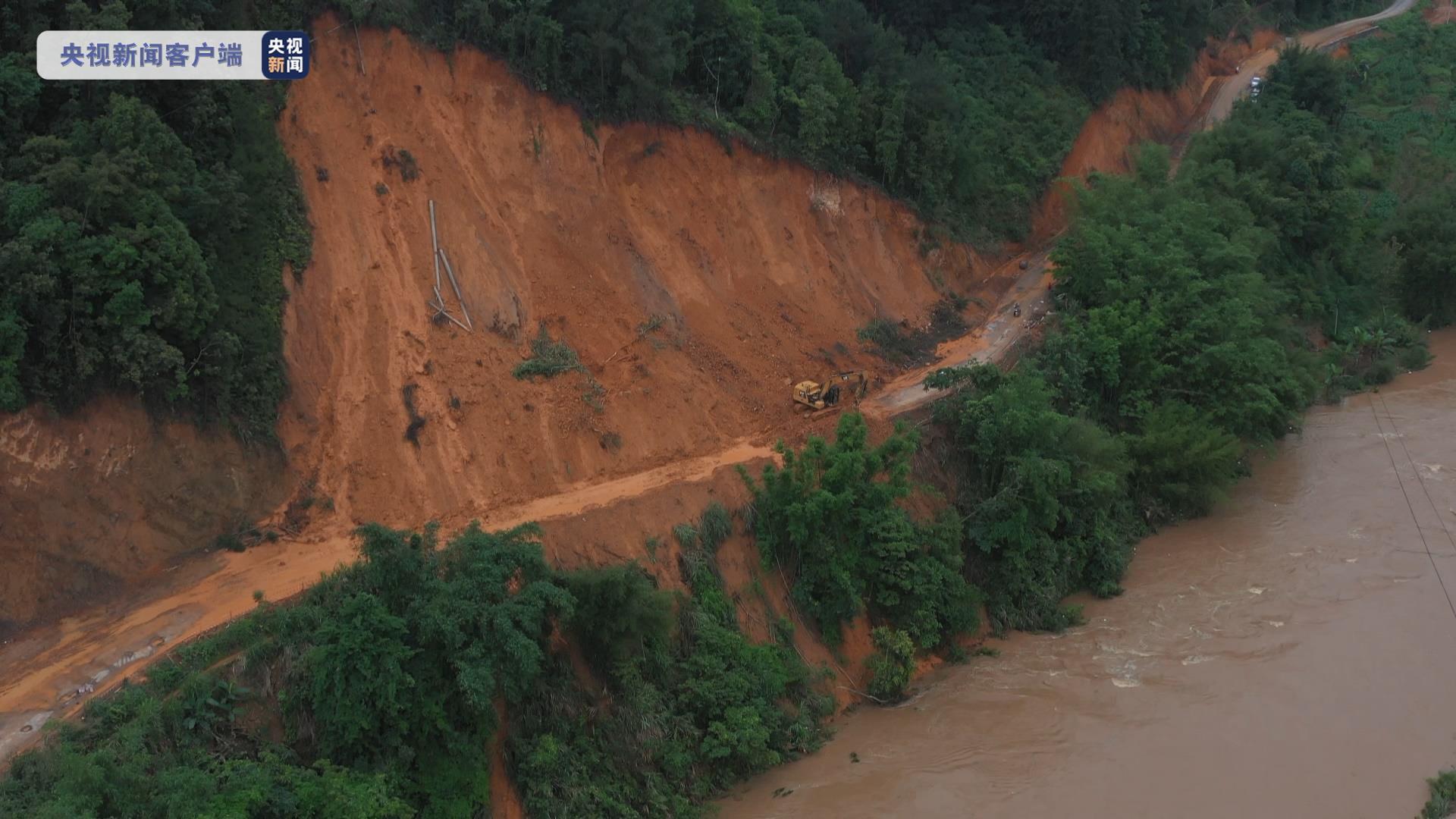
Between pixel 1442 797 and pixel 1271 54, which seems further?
pixel 1271 54

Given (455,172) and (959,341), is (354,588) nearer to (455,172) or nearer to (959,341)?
(455,172)

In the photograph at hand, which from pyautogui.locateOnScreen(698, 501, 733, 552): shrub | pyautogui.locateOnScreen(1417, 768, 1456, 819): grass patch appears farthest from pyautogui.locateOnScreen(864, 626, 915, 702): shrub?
pyautogui.locateOnScreen(1417, 768, 1456, 819): grass patch

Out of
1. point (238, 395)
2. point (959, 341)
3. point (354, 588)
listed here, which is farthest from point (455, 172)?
point (959, 341)

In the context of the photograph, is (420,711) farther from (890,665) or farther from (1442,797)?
(1442,797)

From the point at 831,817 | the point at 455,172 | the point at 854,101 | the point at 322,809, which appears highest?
the point at 854,101

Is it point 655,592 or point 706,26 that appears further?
point 706,26

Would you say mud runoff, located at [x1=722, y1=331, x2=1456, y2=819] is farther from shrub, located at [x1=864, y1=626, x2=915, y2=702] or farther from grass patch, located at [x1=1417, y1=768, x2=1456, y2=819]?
shrub, located at [x1=864, y1=626, x2=915, y2=702]

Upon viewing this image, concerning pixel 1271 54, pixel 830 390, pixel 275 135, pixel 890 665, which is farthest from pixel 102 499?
pixel 1271 54
